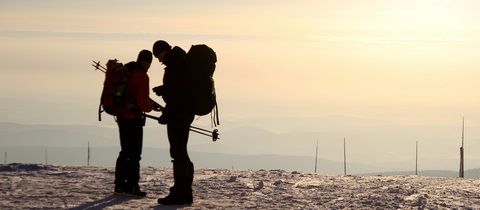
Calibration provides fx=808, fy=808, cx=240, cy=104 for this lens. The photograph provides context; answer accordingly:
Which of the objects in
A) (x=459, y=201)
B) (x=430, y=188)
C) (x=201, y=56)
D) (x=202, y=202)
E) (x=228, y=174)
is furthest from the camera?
(x=228, y=174)

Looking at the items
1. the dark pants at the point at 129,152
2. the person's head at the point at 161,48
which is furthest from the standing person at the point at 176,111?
the dark pants at the point at 129,152

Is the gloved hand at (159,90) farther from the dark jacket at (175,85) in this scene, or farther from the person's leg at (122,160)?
the person's leg at (122,160)

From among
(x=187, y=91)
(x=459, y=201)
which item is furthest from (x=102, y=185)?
(x=459, y=201)

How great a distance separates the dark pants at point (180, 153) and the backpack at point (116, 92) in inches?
25.3

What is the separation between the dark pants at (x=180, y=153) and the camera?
10.2 metres

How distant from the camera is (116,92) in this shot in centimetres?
1034

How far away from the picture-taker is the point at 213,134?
1120 cm

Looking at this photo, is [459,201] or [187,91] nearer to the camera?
[187,91]

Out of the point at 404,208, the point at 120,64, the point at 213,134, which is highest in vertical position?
the point at 120,64

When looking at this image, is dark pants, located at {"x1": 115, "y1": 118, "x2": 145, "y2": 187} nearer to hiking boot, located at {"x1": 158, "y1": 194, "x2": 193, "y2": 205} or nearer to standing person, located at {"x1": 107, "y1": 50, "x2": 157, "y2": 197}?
standing person, located at {"x1": 107, "y1": 50, "x2": 157, "y2": 197}

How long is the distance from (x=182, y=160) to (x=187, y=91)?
0.90m

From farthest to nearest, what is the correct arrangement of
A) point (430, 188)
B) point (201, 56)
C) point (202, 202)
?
1. point (430, 188)
2. point (202, 202)
3. point (201, 56)

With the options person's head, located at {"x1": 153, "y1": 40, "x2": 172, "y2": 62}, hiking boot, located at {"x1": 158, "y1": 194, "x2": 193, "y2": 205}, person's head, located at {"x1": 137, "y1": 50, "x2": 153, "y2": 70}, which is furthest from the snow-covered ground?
person's head, located at {"x1": 153, "y1": 40, "x2": 172, "y2": 62}

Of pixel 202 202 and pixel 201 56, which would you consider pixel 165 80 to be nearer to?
pixel 201 56
